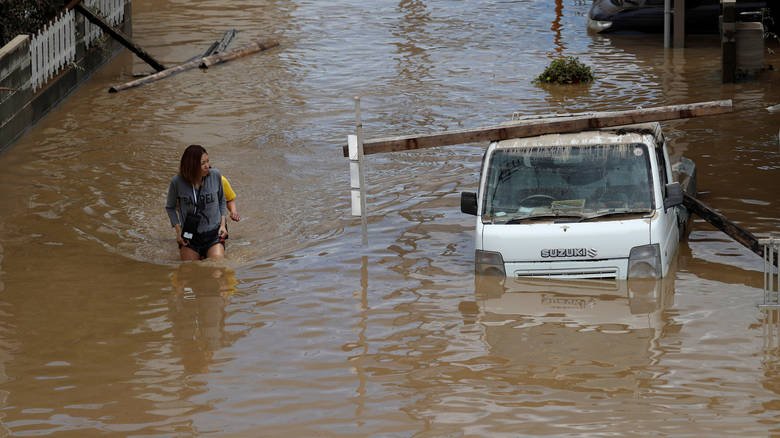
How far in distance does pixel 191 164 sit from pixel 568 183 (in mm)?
3869

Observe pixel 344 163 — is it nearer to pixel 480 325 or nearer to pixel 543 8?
pixel 480 325

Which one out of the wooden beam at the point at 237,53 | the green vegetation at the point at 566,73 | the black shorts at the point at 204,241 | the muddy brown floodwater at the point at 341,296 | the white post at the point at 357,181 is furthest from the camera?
the wooden beam at the point at 237,53

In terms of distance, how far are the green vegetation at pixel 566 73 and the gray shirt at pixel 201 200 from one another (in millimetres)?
11475

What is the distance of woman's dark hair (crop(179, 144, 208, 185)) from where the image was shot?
36.8 ft

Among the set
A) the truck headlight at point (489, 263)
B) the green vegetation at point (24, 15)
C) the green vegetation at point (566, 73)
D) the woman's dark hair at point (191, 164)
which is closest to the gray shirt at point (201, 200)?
the woman's dark hair at point (191, 164)

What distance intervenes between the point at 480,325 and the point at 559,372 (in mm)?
1362

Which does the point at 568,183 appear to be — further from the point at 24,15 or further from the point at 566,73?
the point at 24,15

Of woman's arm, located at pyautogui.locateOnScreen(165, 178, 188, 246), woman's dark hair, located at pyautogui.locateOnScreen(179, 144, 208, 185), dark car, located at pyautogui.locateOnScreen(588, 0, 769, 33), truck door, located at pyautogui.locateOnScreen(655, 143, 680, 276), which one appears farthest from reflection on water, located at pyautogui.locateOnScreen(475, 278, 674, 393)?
dark car, located at pyautogui.locateOnScreen(588, 0, 769, 33)

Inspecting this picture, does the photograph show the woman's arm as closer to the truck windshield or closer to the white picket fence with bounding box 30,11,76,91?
the truck windshield

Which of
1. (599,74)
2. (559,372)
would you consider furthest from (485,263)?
(599,74)

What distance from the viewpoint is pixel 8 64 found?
17891 mm

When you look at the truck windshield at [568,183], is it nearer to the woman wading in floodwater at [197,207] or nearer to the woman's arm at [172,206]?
the woman wading in floodwater at [197,207]

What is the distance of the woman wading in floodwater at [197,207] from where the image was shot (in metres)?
11.3

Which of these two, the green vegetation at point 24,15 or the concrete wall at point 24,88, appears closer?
the concrete wall at point 24,88
